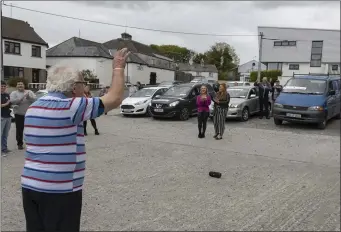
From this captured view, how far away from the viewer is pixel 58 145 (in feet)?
6.27

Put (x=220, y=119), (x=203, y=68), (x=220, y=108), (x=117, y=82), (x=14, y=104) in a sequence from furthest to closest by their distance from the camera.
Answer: (x=203, y=68) < (x=220, y=119) < (x=220, y=108) < (x=14, y=104) < (x=117, y=82)

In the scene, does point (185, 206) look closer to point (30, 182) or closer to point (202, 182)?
point (202, 182)

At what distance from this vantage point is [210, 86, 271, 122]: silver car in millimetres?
12062

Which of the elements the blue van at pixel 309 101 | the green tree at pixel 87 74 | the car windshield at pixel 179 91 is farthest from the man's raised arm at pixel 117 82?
the car windshield at pixel 179 91

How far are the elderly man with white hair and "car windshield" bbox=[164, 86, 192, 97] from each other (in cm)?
1128

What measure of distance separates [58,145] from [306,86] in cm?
1011

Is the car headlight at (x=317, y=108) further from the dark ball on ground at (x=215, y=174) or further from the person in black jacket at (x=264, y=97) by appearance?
the dark ball on ground at (x=215, y=174)

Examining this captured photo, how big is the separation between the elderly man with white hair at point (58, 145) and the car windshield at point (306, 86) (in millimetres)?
9614

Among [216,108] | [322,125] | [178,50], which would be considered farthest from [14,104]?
[322,125]

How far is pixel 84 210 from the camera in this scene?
Answer: 3.78 m

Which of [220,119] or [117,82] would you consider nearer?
[117,82]

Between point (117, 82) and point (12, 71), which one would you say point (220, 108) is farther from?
point (117, 82)

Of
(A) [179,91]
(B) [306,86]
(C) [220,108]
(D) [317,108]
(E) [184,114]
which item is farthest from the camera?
(A) [179,91]

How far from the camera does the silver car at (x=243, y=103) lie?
12062mm
